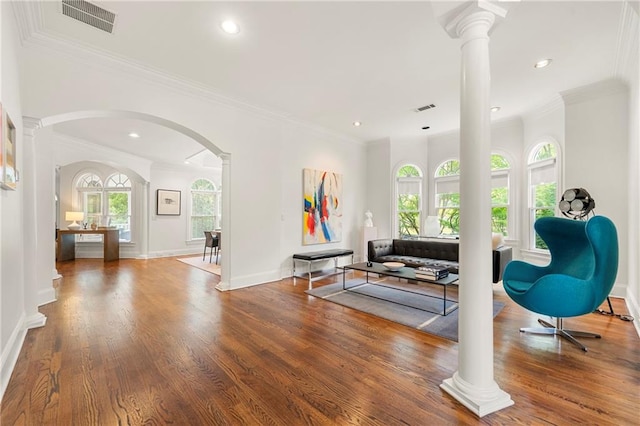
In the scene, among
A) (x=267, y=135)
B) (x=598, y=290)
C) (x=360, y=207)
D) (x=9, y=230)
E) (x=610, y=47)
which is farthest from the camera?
(x=360, y=207)

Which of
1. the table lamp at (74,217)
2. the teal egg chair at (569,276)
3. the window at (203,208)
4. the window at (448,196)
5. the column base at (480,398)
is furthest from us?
the window at (203,208)

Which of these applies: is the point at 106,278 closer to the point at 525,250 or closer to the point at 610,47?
the point at 525,250

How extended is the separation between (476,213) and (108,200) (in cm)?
913

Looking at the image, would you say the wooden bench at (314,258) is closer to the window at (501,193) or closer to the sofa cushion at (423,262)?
the sofa cushion at (423,262)

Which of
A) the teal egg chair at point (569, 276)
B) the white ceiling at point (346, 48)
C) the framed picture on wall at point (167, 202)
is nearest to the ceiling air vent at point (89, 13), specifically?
the white ceiling at point (346, 48)

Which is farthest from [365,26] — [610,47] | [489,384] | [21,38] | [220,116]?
[21,38]

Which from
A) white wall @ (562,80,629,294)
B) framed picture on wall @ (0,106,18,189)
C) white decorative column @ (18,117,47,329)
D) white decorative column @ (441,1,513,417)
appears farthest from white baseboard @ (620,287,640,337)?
white decorative column @ (18,117,47,329)

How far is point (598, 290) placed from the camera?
233 centimetres

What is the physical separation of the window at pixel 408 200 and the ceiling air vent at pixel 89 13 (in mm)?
5559

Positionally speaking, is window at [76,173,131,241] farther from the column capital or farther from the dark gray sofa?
the column capital

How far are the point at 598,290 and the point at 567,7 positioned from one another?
247cm

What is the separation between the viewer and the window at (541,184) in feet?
15.3

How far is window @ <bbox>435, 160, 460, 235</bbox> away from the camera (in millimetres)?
6168

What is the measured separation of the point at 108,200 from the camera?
25.3 feet
